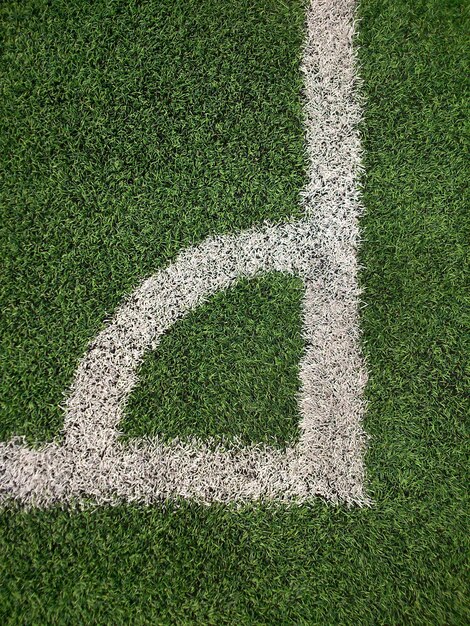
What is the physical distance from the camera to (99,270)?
1.70 m

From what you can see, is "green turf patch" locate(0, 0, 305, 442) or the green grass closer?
the green grass

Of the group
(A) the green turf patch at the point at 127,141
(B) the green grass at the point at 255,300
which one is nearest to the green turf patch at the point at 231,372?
(B) the green grass at the point at 255,300

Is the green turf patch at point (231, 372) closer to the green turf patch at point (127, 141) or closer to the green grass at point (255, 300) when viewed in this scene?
the green grass at point (255, 300)

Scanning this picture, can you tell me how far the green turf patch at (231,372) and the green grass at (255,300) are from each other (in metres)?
0.02

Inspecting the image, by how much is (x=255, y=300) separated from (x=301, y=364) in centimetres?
30

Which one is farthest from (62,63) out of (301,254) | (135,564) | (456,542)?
(456,542)

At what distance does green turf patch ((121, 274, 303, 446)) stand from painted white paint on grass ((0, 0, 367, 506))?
0.13 feet

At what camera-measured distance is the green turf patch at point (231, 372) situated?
64.4 inches

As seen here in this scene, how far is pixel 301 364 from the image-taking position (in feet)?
5.45

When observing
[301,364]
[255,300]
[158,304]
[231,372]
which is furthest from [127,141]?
[301,364]

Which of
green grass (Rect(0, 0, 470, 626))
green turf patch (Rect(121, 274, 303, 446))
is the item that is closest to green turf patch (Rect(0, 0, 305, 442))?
green grass (Rect(0, 0, 470, 626))

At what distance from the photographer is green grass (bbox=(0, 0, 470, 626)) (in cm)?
158

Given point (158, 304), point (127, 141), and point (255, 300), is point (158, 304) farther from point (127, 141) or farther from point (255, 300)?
point (127, 141)

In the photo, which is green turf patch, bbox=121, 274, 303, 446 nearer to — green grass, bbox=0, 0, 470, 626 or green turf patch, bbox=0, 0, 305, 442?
green grass, bbox=0, 0, 470, 626
